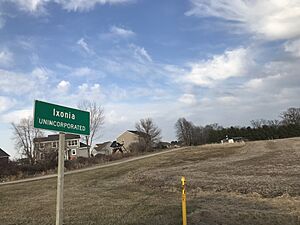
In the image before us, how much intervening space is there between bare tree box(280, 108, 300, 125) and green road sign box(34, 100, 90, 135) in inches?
4689

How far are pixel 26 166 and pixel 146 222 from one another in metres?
41.4

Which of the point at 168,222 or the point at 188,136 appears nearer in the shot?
the point at 168,222

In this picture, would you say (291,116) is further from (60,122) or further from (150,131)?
(60,122)

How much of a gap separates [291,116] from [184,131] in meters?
33.5

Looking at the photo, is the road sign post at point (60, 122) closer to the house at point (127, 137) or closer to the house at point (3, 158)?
the house at point (3, 158)

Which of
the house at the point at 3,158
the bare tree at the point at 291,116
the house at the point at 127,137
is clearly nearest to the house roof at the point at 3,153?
the house at the point at 3,158

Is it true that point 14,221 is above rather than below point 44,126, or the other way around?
below

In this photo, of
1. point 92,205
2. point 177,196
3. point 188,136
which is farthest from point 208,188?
point 188,136

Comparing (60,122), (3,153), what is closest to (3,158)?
(3,153)

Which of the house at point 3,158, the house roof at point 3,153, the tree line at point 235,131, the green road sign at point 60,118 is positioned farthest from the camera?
the tree line at point 235,131

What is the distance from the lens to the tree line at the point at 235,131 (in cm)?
11554

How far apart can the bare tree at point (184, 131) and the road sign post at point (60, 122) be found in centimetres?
11987

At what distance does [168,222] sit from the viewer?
405 inches

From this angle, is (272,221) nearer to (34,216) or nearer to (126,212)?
(126,212)
